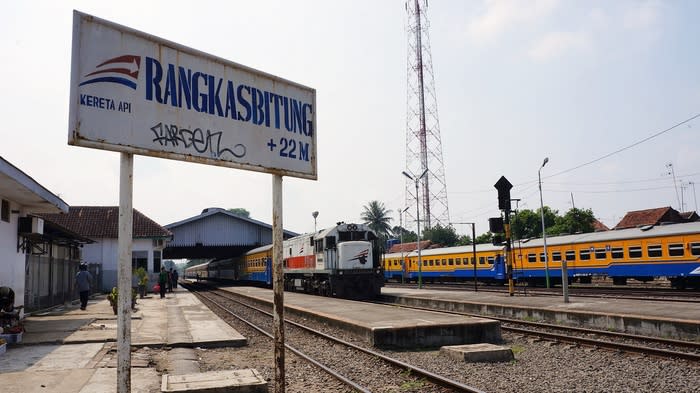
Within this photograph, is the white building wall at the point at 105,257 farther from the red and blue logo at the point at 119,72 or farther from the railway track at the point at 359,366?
the red and blue logo at the point at 119,72

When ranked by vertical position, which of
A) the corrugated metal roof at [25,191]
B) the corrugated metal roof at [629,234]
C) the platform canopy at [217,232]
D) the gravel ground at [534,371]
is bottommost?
the gravel ground at [534,371]

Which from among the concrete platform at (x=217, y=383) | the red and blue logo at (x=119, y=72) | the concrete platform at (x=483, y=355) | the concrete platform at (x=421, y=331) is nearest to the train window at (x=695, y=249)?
the concrete platform at (x=421, y=331)

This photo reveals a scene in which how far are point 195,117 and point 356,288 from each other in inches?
741

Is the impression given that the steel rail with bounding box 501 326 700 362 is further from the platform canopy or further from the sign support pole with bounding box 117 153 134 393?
the platform canopy

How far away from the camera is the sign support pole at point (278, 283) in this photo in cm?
422

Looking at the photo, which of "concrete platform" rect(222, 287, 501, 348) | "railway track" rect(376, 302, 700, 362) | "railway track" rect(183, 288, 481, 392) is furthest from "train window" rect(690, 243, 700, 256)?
"railway track" rect(183, 288, 481, 392)

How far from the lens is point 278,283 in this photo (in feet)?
14.2

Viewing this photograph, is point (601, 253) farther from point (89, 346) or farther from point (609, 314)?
point (89, 346)

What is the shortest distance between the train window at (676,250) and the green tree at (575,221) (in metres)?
38.1

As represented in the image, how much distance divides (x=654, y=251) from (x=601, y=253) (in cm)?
298

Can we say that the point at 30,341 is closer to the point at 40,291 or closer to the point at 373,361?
the point at 373,361

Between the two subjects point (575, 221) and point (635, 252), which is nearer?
point (635, 252)

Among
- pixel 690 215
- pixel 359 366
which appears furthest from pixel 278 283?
pixel 690 215

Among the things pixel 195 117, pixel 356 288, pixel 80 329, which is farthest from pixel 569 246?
pixel 195 117
